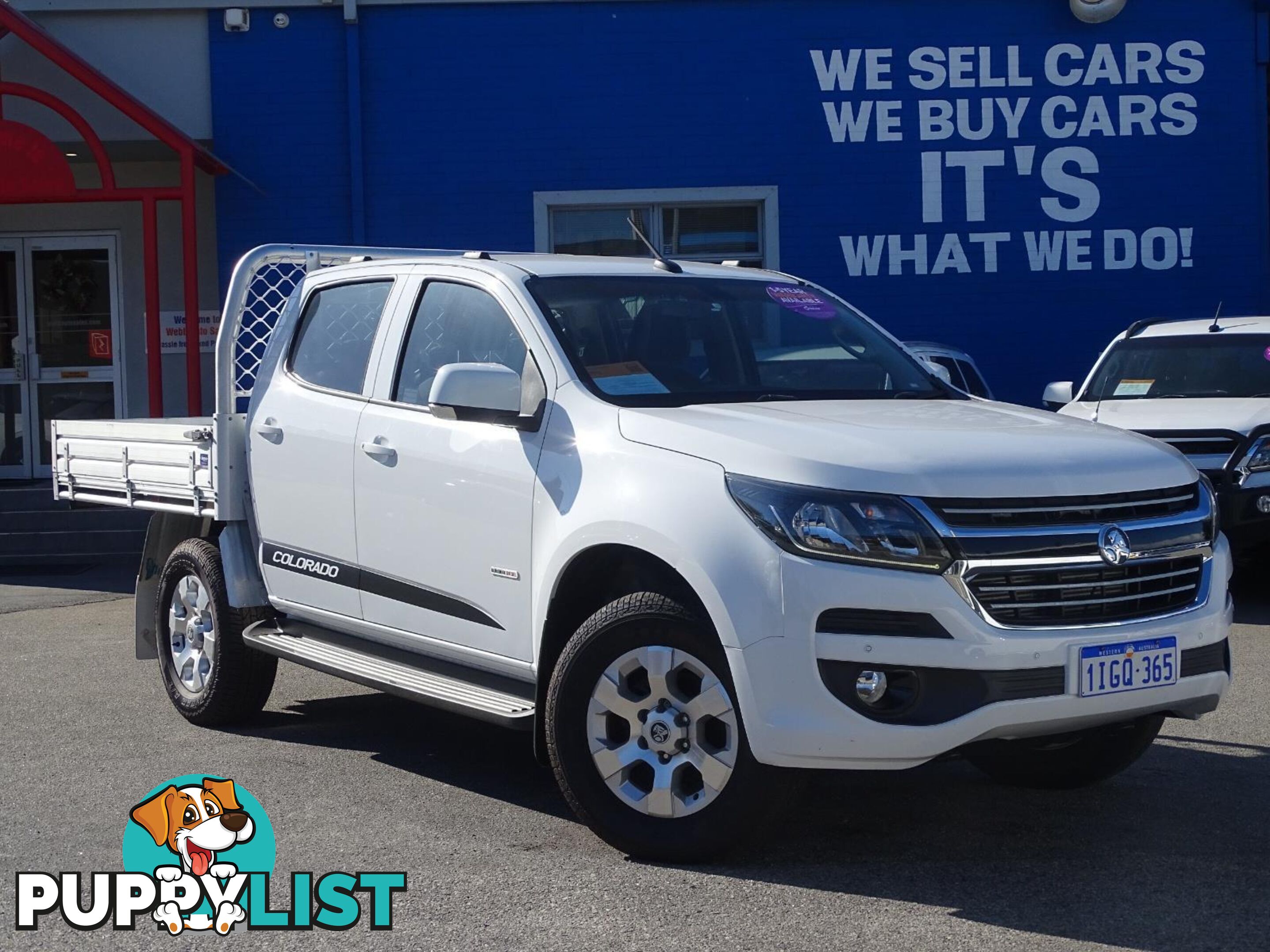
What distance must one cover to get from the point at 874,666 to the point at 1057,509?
69 cm

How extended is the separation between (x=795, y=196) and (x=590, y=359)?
10.5m

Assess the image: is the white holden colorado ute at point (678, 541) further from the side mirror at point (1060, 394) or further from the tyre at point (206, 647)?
the side mirror at point (1060, 394)

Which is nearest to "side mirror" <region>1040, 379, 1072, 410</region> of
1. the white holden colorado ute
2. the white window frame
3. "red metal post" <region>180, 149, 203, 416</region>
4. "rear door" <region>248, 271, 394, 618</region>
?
the white holden colorado ute

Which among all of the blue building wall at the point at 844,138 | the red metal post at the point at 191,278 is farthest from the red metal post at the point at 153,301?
the blue building wall at the point at 844,138

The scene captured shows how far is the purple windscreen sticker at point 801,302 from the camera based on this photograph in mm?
6016

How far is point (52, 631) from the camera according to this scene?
9734mm

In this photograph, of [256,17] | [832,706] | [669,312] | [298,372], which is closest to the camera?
[832,706]

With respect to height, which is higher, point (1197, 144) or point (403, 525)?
point (1197, 144)

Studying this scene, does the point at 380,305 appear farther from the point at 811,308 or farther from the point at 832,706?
the point at 832,706

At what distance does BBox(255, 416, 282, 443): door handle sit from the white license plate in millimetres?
3403

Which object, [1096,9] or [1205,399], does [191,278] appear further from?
[1096,9]

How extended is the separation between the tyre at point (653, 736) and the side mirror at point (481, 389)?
0.80m

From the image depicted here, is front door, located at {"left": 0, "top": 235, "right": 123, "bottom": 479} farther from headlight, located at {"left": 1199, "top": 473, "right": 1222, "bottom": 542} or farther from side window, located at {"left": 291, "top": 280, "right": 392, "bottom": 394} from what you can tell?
headlight, located at {"left": 1199, "top": 473, "right": 1222, "bottom": 542}

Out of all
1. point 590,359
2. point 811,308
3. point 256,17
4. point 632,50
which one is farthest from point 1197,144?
point 590,359
